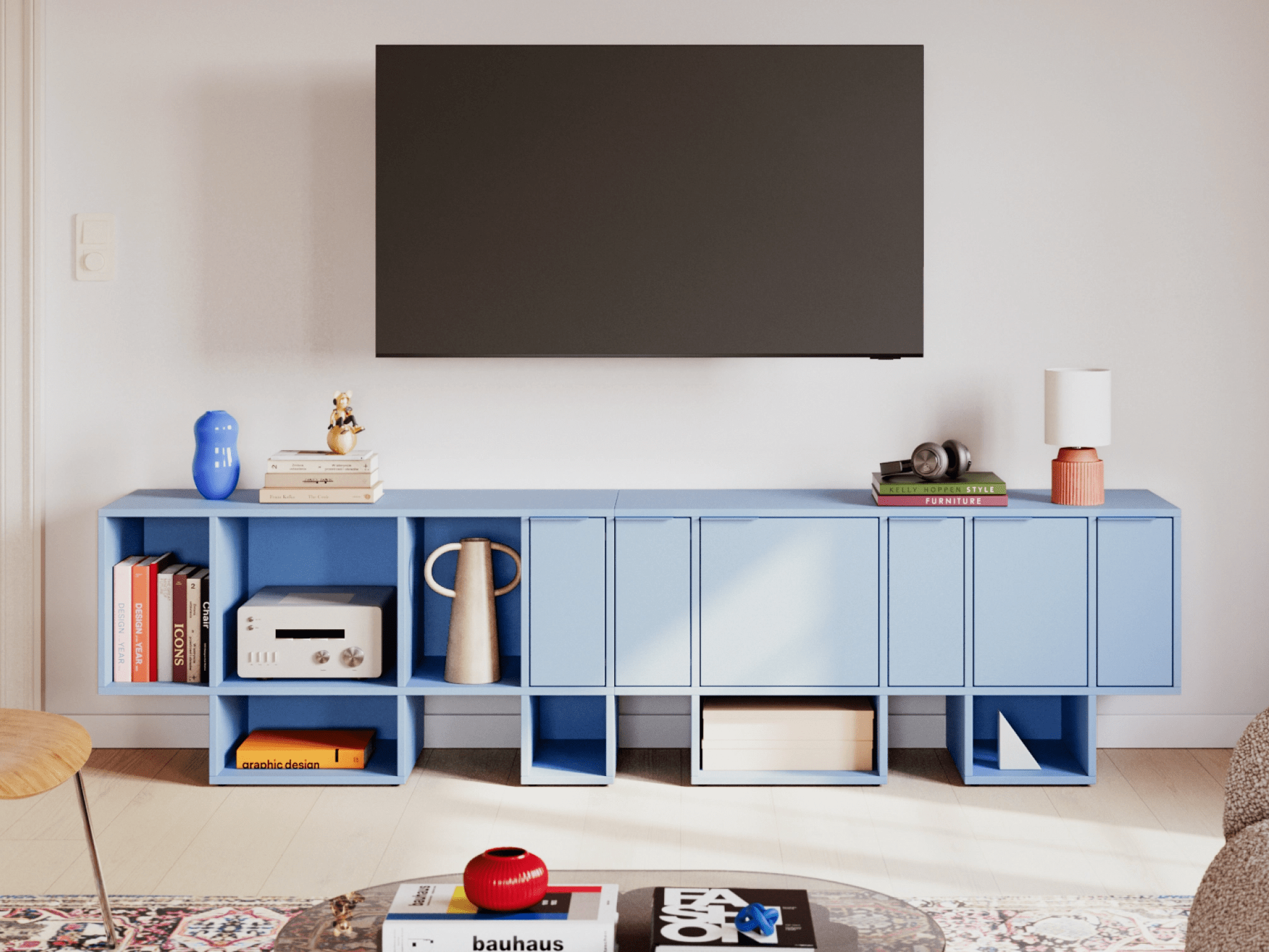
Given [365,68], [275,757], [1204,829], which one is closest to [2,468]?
[275,757]

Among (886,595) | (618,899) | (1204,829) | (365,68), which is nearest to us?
(618,899)

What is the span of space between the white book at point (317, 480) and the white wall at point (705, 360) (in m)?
0.30

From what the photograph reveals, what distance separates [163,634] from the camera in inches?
130

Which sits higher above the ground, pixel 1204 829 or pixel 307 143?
pixel 307 143

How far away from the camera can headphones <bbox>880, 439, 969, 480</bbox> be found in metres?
3.23

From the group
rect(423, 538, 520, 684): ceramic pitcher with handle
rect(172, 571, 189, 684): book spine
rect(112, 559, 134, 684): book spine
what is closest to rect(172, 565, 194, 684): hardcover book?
rect(172, 571, 189, 684): book spine

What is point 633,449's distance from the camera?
3.53m

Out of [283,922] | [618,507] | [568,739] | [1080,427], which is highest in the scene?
[1080,427]

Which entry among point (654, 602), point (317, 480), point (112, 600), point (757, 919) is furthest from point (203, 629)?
point (757, 919)

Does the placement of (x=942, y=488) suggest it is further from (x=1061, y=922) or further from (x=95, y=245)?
(x=95, y=245)

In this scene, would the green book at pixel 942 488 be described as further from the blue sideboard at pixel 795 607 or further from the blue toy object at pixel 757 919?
the blue toy object at pixel 757 919

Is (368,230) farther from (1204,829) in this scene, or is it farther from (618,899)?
(1204,829)

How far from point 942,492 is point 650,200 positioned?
107 cm

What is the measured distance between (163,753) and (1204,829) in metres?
2.72
